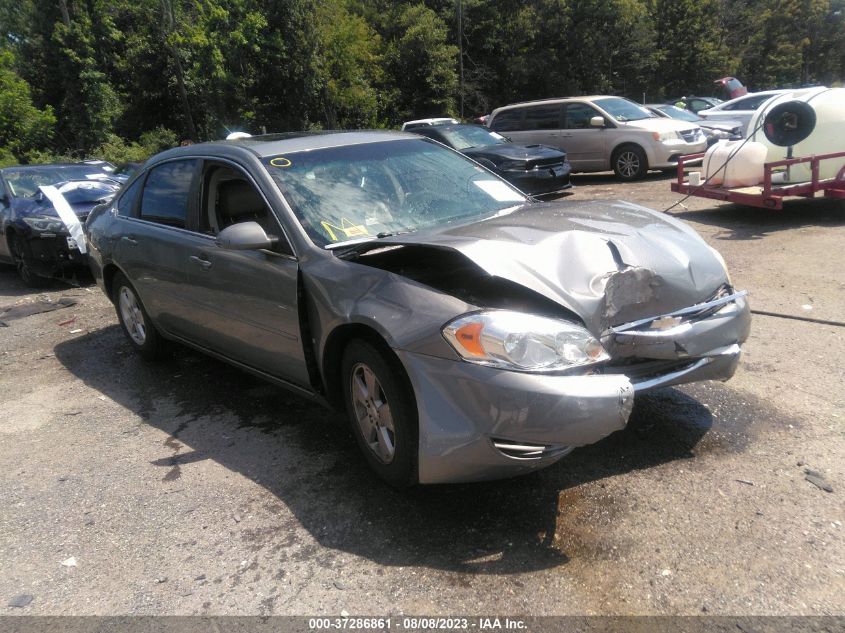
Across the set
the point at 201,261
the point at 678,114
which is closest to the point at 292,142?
the point at 201,261

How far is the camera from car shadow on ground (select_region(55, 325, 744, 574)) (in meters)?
3.08

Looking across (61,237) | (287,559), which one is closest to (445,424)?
(287,559)

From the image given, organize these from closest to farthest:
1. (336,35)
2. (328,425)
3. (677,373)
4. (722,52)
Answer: (677,373) → (328,425) → (336,35) → (722,52)

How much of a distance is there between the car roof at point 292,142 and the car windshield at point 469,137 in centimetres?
803

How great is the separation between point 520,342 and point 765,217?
821 cm

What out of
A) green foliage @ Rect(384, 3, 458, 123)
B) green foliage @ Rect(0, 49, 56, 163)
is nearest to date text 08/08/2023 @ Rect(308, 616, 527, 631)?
green foliage @ Rect(0, 49, 56, 163)

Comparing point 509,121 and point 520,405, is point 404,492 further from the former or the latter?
point 509,121

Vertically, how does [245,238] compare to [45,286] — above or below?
Answer: above

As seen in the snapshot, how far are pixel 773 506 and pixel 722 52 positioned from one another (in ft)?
151

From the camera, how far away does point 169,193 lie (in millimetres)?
5234

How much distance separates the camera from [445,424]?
304 centimetres

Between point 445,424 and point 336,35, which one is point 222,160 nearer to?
point 445,424

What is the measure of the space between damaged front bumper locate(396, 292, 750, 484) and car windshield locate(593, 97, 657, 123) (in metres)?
12.3

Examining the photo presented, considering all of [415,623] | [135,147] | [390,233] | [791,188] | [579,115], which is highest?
[135,147]
